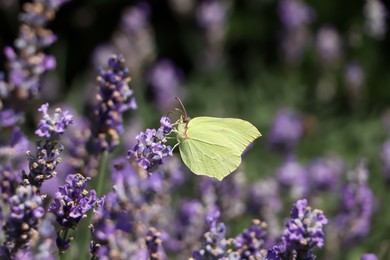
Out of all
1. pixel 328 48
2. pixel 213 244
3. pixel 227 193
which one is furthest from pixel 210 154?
pixel 328 48

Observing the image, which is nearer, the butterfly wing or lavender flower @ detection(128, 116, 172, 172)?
lavender flower @ detection(128, 116, 172, 172)

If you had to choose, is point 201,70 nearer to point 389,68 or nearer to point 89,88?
point 89,88

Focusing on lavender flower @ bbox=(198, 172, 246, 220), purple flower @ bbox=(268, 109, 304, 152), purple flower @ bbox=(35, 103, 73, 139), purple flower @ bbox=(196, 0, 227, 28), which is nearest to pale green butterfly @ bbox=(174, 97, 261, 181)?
lavender flower @ bbox=(198, 172, 246, 220)

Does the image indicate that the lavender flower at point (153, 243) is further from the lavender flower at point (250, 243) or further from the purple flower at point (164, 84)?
the purple flower at point (164, 84)

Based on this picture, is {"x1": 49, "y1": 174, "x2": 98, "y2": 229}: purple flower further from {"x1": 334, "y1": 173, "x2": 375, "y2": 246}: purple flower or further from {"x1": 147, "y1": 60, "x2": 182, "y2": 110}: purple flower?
{"x1": 147, "y1": 60, "x2": 182, "y2": 110}: purple flower

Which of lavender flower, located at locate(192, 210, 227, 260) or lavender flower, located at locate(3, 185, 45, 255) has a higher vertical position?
lavender flower, located at locate(192, 210, 227, 260)

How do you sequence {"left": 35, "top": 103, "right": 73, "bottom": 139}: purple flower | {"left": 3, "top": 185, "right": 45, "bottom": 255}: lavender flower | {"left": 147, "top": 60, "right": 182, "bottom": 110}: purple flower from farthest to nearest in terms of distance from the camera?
{"left": 147, "top": 60, "right": 182, "bottom": 110}: purple flower
{"left": 35, "top": 103, "right": 73, "bottom": 139}: purple flower
{"left": 3, "top": 185, "right": 45, "bottom": 255}: lavender flower
